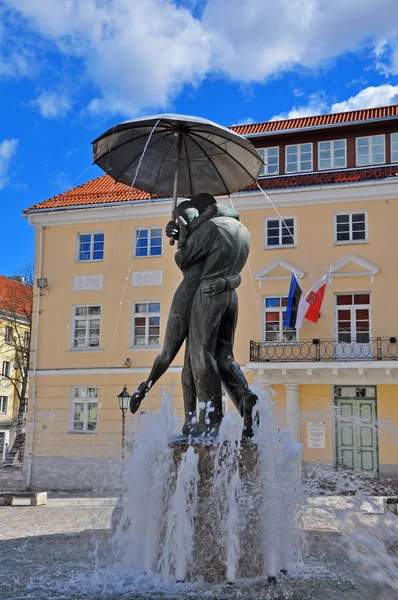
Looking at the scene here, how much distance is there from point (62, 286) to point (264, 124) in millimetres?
10264

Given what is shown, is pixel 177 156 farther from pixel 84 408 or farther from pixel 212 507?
pixel 84 408

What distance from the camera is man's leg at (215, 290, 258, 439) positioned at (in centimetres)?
643

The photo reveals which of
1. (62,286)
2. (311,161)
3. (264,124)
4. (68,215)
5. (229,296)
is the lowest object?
(229,296)

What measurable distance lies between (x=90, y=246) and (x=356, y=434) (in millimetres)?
12097

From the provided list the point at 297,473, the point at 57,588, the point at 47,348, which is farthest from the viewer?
the point at 47,348

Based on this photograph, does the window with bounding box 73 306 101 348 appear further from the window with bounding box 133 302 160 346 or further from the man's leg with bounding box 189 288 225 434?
the man's leg with bounding box 189 288 225 434

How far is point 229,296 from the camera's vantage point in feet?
21.4

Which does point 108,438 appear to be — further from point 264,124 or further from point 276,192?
point 264,124

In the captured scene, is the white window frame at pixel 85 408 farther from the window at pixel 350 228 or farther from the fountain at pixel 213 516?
the fountain at pixel 213 516

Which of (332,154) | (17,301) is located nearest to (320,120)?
(332,154)

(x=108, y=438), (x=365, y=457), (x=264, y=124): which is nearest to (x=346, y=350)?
(x=365, y=457)

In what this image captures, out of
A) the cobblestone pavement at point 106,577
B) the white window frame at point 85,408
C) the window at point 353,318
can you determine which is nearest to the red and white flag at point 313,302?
the window at point 353,318

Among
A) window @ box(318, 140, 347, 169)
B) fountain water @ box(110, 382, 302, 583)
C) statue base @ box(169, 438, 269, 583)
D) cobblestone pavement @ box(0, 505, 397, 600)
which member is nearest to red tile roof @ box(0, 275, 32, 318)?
window @ box(318, 140, 347, 169)

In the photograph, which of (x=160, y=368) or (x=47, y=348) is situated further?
(x=47, y=348)
